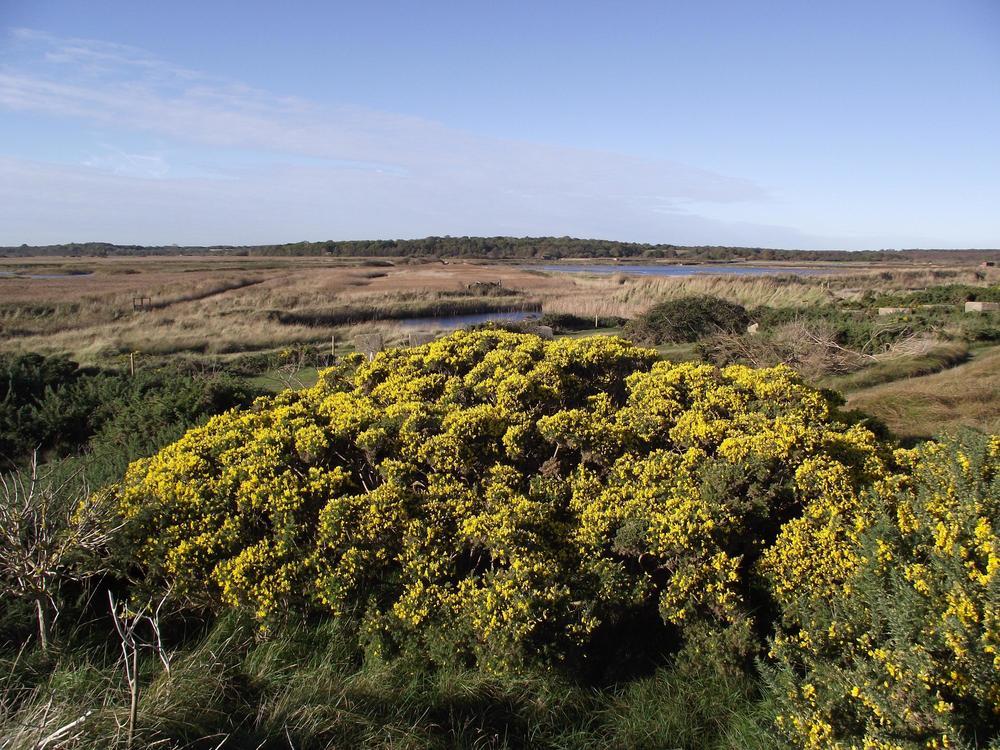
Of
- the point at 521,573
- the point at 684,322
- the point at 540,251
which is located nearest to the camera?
the point at 521,573

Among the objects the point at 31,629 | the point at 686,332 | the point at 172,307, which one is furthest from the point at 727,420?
the point at 172,307

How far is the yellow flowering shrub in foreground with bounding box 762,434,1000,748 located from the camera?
2.71m

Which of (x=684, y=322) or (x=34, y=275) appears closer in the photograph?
(x=684, y=322)

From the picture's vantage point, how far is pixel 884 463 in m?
4.55

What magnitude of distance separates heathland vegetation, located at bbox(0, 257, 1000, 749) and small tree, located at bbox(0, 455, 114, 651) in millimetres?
22

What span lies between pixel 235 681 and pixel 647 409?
10.5ft

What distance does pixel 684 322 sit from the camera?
2317 cm

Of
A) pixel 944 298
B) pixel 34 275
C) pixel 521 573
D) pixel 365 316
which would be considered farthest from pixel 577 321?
pixel 34 275

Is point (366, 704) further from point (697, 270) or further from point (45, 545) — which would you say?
point (697, 270)

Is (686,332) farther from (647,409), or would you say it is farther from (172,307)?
(172,307)

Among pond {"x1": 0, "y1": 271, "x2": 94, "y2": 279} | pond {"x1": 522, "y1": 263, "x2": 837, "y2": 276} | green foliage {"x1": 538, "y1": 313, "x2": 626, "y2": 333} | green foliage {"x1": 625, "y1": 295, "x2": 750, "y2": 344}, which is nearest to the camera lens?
green foliage {"x1": 625, "y1": 295, "x2": 750, "y2": 344}

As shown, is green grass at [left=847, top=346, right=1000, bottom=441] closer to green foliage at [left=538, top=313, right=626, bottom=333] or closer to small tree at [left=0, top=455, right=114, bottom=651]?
small tree at [left=0, top=455, right=114, bottom=651]

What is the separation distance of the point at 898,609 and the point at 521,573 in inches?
70.3

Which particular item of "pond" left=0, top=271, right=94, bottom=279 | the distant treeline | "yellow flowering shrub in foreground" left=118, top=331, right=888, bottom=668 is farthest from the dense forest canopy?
"yellow flowering shrub in foreground" left=118, top=331, right=888, bottom=668
